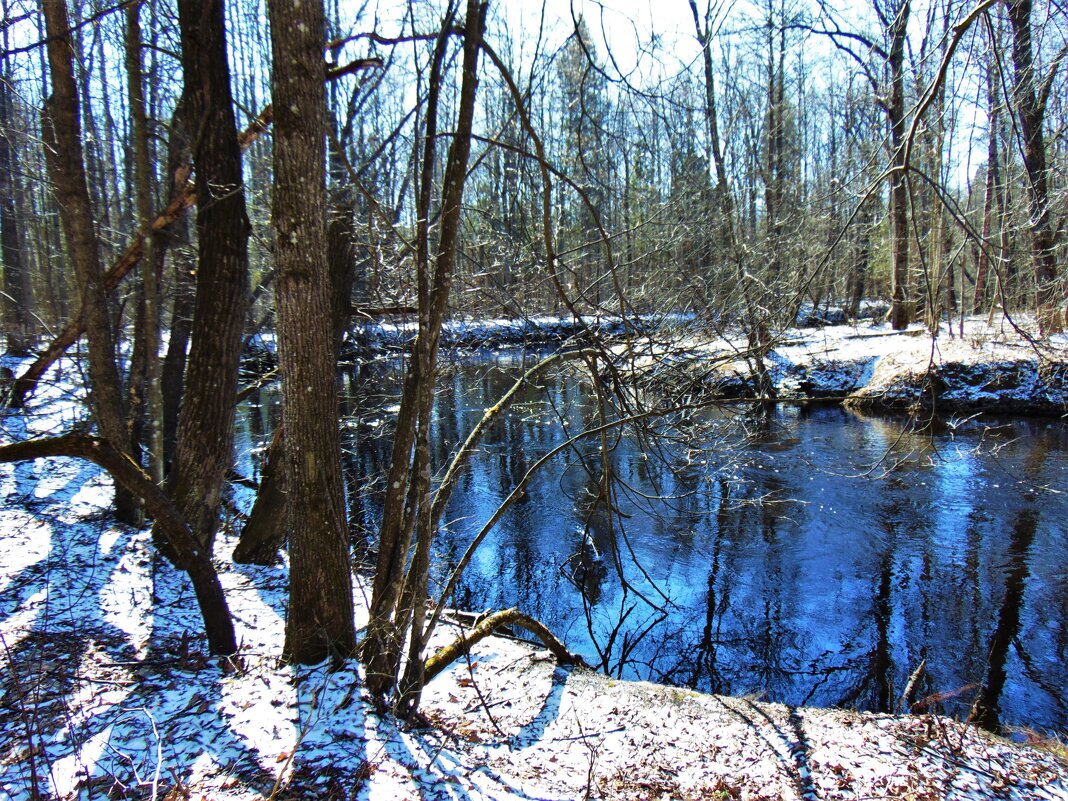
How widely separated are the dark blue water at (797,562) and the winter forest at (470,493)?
0.05 metres

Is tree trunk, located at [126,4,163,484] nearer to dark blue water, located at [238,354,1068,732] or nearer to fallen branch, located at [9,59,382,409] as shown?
fallen branch, located at [9,59,382,409]

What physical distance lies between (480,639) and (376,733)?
4.75 feet

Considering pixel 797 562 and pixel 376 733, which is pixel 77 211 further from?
pixel 797 562

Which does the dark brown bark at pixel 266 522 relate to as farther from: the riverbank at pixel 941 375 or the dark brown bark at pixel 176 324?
the riverbank at pixel 941 375

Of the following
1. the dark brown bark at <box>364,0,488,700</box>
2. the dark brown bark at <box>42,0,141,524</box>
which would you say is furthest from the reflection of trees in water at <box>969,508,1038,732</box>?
the dark brown bark at <box>42,0,141,524</box>

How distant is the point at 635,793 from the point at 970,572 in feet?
20.5

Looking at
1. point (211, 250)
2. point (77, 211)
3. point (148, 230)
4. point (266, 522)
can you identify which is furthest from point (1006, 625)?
point (77, 211)

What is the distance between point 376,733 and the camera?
363 cm

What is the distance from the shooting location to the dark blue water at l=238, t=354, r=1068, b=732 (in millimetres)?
5930

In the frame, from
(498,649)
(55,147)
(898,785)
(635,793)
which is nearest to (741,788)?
(635,793)

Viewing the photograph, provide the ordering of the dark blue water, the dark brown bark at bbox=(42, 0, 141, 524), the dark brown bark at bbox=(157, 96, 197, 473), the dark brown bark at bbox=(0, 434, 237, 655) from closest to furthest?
the dark brown bark at bbox=(0, 434, 237, 655) → the dark brown bark at bbox=(42, 0, 141, 524) → the dark blue water → the dark brown bark at bbox=(157, 96, 197, 473)

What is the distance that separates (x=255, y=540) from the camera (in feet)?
21.9

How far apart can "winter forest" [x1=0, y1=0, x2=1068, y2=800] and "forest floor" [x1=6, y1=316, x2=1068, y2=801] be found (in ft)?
0.09

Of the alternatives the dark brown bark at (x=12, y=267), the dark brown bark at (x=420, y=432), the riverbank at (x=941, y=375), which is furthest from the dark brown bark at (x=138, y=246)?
the riverbank at (x=941, y=375)
